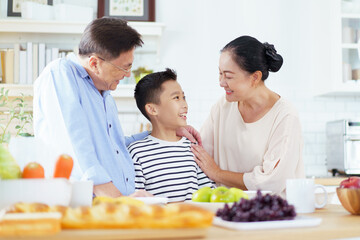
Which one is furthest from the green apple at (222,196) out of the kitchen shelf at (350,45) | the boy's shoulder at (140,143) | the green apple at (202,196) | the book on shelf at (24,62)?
the kitchen shelf at (350,45)

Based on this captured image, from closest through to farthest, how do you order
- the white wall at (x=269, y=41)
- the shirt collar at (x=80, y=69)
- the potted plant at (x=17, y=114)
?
the shirt collar at (x=80, y=69) < the potted plant at (x=17, y=114) < the white wall at (x=269, y=41)

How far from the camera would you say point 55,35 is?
4.26 metres

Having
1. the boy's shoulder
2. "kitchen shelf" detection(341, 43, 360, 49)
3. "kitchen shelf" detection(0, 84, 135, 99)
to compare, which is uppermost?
"kitchen shelf" detection(341, 43, 360, 49)

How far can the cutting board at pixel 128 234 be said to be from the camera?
37.9 inches

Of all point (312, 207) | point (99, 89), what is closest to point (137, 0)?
point (99, 89)

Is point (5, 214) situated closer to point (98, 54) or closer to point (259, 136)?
point (98, 54)

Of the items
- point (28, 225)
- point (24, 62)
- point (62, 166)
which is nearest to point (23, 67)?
point (24, 62)

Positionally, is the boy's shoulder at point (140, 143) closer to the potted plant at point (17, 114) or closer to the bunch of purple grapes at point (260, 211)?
the potted plant at point (17, 114)

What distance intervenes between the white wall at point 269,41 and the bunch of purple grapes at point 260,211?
324 cm

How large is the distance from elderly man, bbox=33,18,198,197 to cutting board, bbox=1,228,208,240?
973 mm

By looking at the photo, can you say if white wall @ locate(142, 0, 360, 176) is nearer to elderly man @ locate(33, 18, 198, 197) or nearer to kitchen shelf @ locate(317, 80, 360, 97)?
kitchen shelf @ locate(317, 80, 360, 97)

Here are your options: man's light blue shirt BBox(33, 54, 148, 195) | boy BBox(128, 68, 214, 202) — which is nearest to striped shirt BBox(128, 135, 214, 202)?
boy BBox(128, 68, 214, 202)

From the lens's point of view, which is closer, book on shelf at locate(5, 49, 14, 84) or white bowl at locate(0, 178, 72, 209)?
white bowl at locate(0, 178, 72, 209)

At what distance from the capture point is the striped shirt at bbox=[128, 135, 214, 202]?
2.46m
